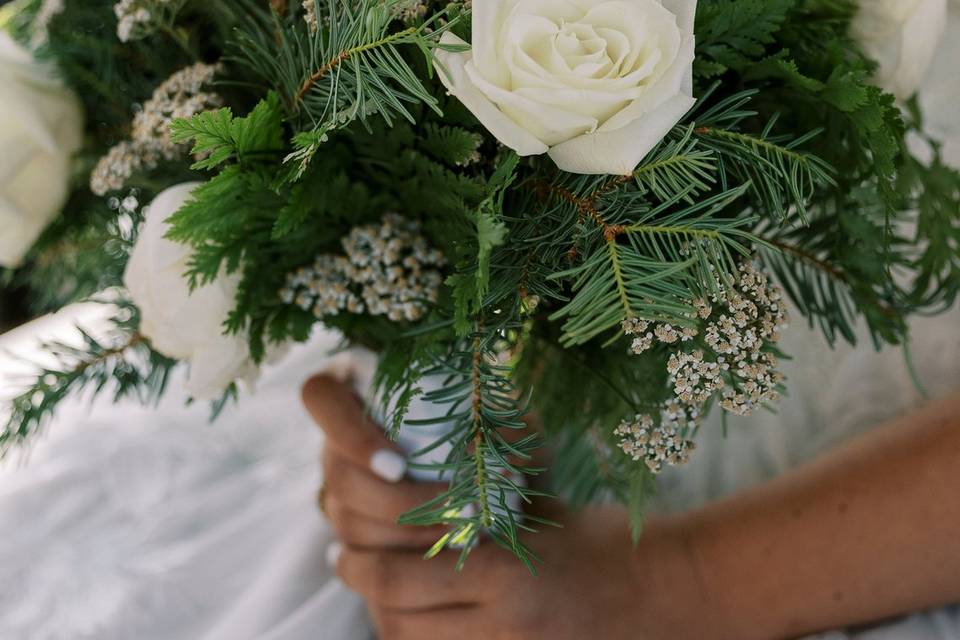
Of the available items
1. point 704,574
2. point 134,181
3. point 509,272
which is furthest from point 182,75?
point 704,574

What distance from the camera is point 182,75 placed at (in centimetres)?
45

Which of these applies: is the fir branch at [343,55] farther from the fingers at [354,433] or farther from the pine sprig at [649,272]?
the fingers at [354,433]

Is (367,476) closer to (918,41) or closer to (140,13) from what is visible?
(140,13)

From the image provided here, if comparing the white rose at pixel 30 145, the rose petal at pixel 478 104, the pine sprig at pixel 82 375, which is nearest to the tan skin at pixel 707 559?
the pine sprig at pixel 82 375

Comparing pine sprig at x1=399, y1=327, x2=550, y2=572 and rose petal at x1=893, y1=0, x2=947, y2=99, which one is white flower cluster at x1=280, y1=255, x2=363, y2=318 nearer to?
pine sprig at x1=399, y1=327, x2=550, y2=572

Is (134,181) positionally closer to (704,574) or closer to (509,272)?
(509,272)

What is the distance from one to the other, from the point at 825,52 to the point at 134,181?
0.40 meters

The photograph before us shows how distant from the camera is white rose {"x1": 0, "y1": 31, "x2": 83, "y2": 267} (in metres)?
0.50

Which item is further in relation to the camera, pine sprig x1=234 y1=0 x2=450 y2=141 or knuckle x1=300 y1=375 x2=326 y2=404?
Result: knuckle x1=300 y1=375 x2=326 y2=404

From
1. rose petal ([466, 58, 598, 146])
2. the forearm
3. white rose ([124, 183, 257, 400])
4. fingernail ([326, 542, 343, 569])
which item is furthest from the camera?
fingernail ([326, 542, 343, 569])

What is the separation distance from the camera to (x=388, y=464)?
0.58 metres

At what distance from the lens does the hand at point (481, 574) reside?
1.80 feet

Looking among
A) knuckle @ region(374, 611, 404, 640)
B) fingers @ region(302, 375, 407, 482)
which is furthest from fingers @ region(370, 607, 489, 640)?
fingers @ region(302, 375, 407, 482)

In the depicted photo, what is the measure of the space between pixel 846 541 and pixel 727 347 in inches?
11.7
